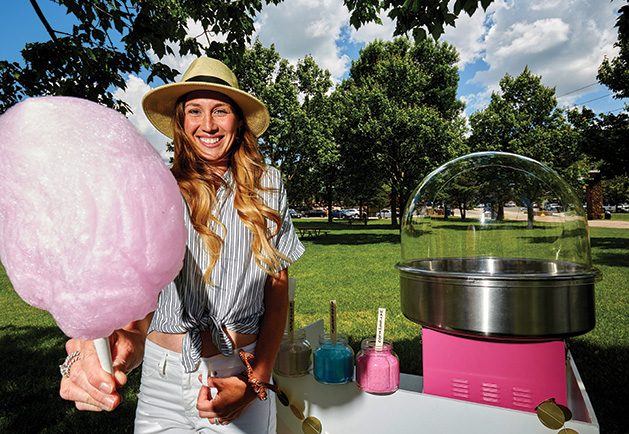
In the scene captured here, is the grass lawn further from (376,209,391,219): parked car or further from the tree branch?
(376,209,391,219): parked car

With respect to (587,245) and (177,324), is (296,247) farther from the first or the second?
(587,245)

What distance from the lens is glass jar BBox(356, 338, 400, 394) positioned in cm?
188

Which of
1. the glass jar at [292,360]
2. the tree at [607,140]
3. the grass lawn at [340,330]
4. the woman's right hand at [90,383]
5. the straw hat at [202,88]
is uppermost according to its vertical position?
the tree at [607,140]

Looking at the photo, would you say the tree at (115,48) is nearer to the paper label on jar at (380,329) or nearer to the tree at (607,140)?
the paper label on jar at (380,329)

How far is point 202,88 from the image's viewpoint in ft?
5.07

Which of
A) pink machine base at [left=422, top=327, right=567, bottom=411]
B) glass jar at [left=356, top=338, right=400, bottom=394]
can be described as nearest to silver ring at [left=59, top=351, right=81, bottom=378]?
glass jar at [left=356, top=338, right=400, bottom=394]

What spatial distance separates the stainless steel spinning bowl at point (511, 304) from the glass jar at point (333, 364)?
691mm

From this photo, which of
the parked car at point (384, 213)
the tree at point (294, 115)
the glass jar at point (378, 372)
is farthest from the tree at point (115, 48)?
the parked car at point (384, 213)

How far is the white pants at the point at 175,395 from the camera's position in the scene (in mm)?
1385

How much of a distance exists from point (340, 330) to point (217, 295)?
409cm

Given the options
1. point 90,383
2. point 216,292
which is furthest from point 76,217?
point 216,292

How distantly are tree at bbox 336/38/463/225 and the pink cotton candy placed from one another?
59.9 feet

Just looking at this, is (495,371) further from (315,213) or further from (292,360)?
(315,213)

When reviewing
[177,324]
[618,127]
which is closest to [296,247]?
[177,324]
